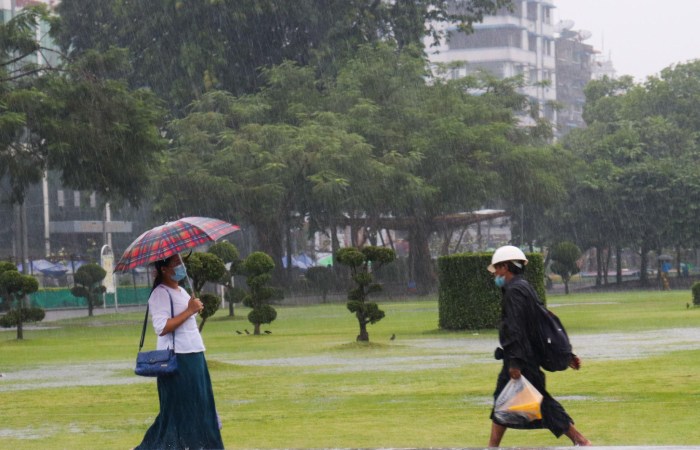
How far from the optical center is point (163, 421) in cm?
990

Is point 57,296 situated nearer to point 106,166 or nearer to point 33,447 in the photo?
point 106,166

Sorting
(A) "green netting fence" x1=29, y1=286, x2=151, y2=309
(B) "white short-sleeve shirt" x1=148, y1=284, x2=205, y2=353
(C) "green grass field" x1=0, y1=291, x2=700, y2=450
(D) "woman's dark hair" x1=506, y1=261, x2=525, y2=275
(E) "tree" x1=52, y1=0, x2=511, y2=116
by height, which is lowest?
(A) "green netting fence" x1=29, y1=286, x2=151, y2=309

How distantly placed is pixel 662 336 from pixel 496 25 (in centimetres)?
13151

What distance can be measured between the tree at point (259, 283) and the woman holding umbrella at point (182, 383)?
18404 mm

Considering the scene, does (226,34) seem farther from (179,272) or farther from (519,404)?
(519,404)

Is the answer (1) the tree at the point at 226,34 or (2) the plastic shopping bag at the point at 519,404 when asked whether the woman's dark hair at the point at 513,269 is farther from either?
(1) the tree at the point at 226,34

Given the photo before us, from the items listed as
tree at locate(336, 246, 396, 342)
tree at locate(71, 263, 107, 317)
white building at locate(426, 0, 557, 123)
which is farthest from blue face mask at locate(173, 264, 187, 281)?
white building at locate(426, 0, 557, 123)

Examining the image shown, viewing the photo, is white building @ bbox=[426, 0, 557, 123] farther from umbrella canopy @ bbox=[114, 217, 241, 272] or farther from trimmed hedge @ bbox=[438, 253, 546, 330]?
umbrella canopy @ bbox=[114, 217, 241, 272]

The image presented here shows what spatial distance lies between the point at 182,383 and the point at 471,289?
19475 millimetres

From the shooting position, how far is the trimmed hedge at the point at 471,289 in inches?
1131

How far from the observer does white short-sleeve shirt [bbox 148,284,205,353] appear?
9.76m

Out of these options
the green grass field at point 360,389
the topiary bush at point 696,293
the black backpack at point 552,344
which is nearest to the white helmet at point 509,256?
the black backpack at point 552,344

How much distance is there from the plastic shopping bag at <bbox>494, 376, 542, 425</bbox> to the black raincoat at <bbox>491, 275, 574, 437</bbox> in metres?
0.05

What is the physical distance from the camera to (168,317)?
384 inches
